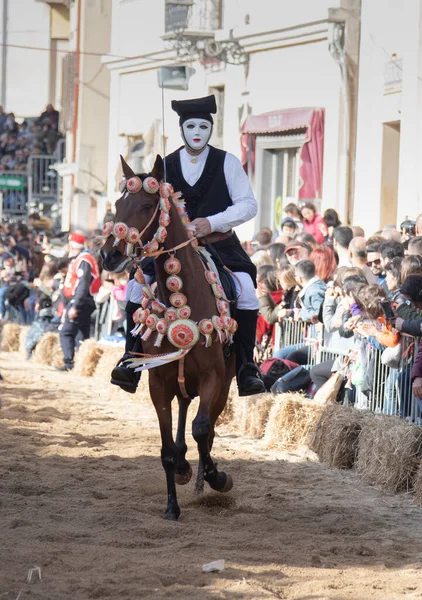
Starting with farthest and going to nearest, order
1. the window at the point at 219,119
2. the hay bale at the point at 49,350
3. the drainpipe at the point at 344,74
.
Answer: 1. the window at the point at 219,119
2. the drainpipe at the point at 344,74
3. the hay bale at the point at 49,350

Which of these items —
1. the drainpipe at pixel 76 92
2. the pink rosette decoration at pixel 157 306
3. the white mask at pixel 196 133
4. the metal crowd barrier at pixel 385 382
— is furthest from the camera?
the drainpipe at pixel 76 92

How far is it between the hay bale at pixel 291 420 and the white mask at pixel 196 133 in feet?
10.6

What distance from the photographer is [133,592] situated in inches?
Answer: 222

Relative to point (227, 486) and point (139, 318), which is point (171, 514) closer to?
point (227, 486)

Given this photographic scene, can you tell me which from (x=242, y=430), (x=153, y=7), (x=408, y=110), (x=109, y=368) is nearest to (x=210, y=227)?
(x=242, y=430)

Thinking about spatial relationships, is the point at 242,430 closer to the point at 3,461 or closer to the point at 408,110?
the point at 3,461

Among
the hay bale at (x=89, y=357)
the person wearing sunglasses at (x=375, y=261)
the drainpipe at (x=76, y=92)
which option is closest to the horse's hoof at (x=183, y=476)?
the person wearing sunglasses at (x=375, y=261)

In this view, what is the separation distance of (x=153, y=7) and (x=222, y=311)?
20.3m

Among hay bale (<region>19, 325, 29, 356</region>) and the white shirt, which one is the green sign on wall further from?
the white shirt

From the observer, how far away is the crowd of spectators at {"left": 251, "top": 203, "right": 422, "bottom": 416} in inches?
379

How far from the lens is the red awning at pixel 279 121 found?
66.5 feet

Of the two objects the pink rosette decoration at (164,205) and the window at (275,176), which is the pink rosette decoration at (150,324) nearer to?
the pink rosette decoration at (164,205)

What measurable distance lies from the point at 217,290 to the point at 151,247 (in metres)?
0.75

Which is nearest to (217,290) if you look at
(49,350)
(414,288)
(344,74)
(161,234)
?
(161,234)
